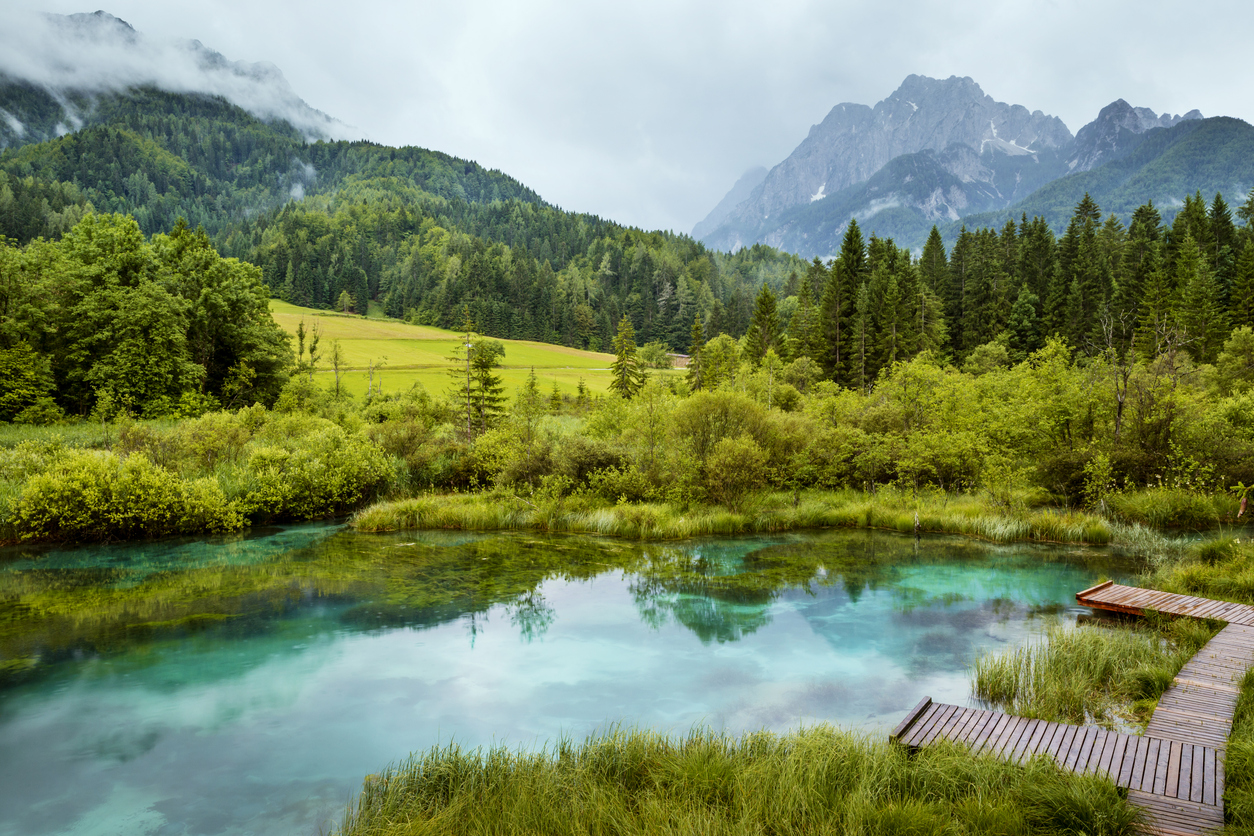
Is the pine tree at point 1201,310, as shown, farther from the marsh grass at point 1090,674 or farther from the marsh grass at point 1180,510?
the marsh grass at point 1090,674

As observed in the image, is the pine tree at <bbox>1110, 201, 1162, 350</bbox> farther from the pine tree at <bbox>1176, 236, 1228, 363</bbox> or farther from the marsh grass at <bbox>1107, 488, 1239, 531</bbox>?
the marsh grass at <bbox>1107, 488, 1239, 531</bbox>

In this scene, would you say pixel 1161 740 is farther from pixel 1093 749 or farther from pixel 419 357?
pixel 419 357

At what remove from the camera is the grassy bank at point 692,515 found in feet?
89.8

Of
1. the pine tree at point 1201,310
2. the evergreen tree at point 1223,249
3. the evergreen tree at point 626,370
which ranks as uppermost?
the evergreen tree at point 1223,249

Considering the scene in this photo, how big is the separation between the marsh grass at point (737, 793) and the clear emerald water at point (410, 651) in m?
2.06

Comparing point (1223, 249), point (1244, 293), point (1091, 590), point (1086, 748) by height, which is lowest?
point (1086, 748)

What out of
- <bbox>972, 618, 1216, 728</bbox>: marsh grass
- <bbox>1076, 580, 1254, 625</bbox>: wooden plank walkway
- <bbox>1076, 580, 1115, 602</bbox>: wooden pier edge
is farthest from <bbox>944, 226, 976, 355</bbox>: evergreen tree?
<bbox>972, 618, 1216, 728</bbox>: marsh grass

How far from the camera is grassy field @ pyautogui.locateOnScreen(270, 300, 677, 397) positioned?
73875 mm

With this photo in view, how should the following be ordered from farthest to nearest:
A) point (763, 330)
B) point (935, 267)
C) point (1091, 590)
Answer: point (935, 267)
point (763, 330)
point (1091, 590)

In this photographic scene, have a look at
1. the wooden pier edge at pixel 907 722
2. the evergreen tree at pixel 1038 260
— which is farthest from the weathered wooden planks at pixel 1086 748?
the evergreen tree at pixel 1038 260

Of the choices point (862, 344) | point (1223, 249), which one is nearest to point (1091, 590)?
point (862, 344)

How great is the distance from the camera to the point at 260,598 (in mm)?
19797

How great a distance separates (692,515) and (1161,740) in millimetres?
20378

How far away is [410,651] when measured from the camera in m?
16.0
